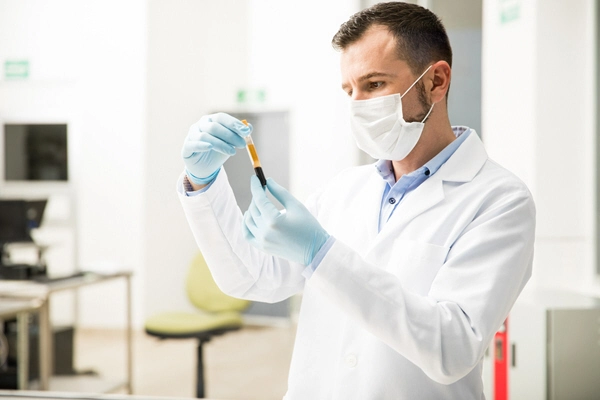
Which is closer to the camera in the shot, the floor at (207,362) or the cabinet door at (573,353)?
the cabinet door at (573,353)

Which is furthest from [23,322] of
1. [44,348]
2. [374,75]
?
[374,75]

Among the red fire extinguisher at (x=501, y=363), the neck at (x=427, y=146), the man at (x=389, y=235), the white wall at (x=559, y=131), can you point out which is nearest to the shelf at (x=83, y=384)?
the red fire extinguisher at (x=501, y=363)

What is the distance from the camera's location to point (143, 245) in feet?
17.6

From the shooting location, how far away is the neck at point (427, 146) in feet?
4.09

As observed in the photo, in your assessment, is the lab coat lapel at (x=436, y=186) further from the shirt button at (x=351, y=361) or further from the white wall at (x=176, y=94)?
the white wall at (x=176, y=94)

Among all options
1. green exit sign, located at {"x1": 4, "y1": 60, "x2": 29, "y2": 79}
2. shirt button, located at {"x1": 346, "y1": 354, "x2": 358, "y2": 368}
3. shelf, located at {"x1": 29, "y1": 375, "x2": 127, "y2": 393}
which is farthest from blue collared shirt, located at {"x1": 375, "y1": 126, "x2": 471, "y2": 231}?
green exit sign, located at {"x1": 4, "y1": 60, "x2": 29, "y2": 79}

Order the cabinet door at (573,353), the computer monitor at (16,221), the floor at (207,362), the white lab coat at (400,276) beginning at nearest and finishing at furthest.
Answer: the white lab coat at (400,276)
the cabinet door at (573,353)
the computer monitor at (16,221)
the floor at (207,362)

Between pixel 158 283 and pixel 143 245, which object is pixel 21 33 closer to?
pixel 143 245

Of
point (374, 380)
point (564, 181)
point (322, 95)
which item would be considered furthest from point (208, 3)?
point (374, 380)

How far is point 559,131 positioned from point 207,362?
2.99 m

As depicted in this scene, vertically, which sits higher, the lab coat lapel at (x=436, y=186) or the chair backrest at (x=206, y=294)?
the lab coat lapel at (x=436, y=186)

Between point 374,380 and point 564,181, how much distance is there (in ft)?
5.95

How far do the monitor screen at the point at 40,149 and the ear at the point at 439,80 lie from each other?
4.68 meters

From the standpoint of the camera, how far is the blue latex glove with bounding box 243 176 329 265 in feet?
3.12
